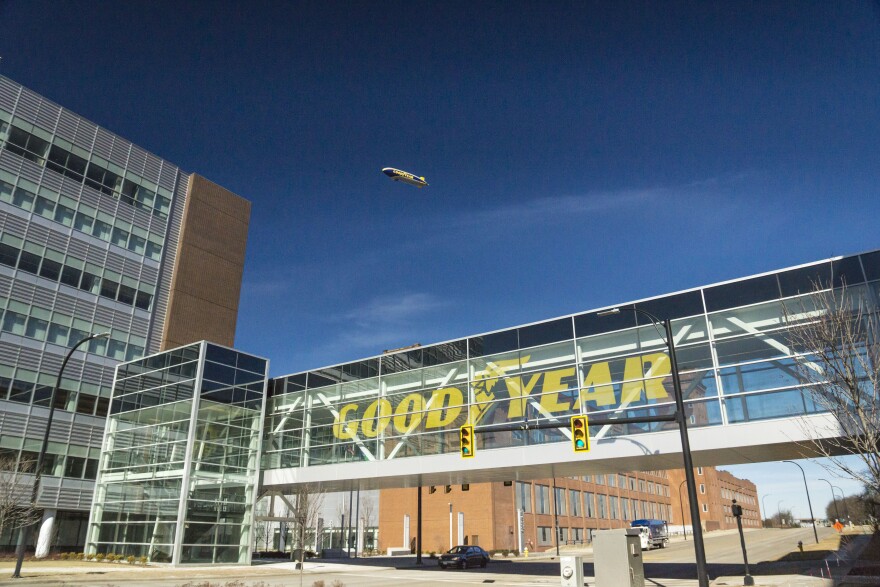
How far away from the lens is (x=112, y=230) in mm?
50188

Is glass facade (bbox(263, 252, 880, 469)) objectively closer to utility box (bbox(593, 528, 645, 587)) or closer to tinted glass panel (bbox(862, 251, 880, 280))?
tinted glass panel (bbox(862, 251, 880, 280))

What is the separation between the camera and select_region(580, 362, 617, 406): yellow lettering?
3030 centimetres

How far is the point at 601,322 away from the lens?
3191 centimetres

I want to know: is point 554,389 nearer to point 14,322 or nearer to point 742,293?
point 742,293

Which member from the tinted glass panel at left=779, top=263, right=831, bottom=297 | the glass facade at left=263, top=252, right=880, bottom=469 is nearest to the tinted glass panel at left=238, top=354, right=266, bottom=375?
the glass facade at left=263, top=252, right=880, bottom=469

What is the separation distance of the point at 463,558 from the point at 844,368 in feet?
99.0

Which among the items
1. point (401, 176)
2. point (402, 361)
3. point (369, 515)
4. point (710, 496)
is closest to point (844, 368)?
point (402, 361)

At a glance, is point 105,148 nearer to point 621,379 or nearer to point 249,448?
point 249,448

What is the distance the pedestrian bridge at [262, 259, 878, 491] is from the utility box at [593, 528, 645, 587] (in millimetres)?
4412

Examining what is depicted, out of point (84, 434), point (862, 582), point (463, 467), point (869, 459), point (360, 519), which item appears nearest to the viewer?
point (869, 459)

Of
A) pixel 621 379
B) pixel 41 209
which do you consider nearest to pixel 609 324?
pixel 621 379

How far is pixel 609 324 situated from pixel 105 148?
43049mm

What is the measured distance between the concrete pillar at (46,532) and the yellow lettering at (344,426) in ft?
68.3

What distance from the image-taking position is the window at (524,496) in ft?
236
